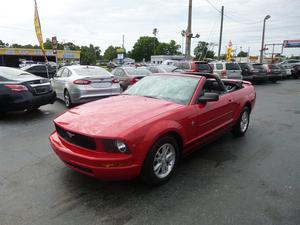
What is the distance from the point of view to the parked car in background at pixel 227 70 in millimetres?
15966

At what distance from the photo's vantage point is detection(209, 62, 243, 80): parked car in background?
15966 millimetres

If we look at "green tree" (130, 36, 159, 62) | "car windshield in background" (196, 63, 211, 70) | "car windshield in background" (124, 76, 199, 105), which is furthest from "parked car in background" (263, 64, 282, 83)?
"green tree" (130, 36, 159, 62)

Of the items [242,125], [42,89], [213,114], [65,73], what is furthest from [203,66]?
[213,114]

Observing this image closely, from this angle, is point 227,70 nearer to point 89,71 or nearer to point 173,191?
point 89,71

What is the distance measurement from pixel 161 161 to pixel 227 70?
553 inches

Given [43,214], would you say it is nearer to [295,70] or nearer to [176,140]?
[176,140]

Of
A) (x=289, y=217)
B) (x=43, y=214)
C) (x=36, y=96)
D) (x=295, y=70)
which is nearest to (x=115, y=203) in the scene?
(x=43, y=214)

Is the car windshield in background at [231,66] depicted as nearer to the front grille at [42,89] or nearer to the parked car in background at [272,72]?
the parked car in background at [272,72]

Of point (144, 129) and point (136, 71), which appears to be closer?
point (144, 129)

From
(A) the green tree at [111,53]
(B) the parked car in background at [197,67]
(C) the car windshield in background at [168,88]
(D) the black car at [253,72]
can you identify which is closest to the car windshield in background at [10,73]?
(C) the car windshield in background at [168,88]

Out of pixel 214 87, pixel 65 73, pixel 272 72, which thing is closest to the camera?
pixel 214 87

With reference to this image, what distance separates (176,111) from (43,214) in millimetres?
2110

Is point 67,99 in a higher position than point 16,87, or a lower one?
lower

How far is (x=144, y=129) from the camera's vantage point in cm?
299
